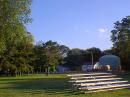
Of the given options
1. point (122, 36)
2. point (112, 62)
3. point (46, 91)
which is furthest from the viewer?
point (112, 62)

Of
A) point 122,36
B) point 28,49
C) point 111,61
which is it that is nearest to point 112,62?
point 111,61

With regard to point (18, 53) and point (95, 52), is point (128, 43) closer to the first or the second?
point (18, 53)

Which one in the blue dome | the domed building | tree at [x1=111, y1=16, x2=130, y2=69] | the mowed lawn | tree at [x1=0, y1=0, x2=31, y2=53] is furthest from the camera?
the blue dome

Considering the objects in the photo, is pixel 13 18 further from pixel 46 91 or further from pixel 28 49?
pixel 28 49

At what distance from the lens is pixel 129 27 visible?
95.1 metres

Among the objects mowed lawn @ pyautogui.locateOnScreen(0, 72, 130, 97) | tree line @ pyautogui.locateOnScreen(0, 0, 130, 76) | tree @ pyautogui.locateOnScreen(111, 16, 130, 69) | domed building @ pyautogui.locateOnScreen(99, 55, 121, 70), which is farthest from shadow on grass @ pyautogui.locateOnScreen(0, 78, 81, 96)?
domed building @ pyautogui.locateOnScreen(99, 55, 121, 70)

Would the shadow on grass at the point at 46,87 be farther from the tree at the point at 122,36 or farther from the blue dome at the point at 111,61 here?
the blue dome at the point at 111,61

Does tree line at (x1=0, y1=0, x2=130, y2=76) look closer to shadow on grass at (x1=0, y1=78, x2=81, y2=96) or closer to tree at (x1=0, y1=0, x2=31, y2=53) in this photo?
tree at (x1=0, y1=0, x2=31, y2=53)

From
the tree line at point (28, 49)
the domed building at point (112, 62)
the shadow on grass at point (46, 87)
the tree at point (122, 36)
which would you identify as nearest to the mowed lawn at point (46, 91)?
the shadow on grass at point (46, 87)

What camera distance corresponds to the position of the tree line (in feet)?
88.2

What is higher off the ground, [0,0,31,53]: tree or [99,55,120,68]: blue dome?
[99,55,120,68]: blue dome

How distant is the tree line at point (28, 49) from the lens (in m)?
26.9

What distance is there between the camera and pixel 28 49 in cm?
9019

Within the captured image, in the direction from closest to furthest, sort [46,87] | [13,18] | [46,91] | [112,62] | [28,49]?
[13,18], [46,91], [46,87], [28,49], [112,62]
